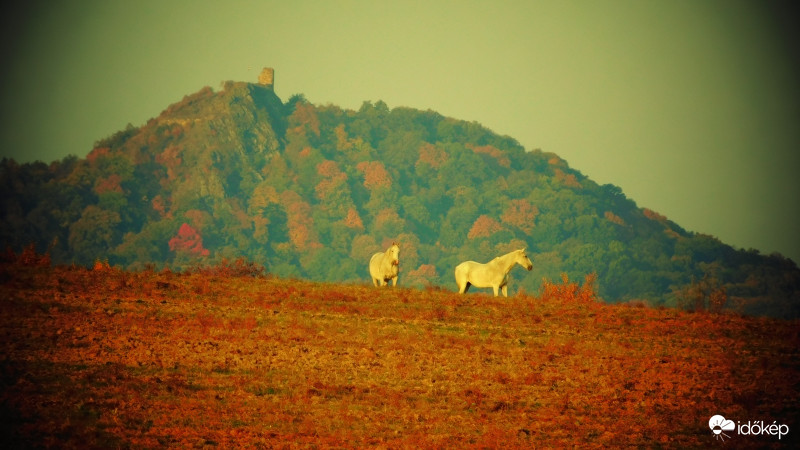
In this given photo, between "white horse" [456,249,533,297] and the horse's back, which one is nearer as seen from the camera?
"white horse" [456,249,533,297]

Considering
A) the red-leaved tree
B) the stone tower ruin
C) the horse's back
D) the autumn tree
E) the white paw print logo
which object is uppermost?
the stone tower ruin

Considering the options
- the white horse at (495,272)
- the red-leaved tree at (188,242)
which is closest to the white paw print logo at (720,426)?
the white horse at (495,272)

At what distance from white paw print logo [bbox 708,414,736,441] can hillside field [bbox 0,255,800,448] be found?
0.45 feet

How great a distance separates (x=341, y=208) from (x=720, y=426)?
137 metres

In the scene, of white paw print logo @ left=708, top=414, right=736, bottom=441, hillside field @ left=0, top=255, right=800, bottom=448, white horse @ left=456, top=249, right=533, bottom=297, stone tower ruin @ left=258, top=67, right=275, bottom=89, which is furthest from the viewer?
stone tower ruin @ left=258, top=67, right=275, bottom=89

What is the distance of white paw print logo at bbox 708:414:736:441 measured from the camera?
51.7ft

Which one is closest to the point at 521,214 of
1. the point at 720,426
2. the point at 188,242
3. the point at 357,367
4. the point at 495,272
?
the point at 188,242

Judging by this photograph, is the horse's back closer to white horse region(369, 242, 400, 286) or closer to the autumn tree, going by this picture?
white horse region(369, 242, 400, 286)

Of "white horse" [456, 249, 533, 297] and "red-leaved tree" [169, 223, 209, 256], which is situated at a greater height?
"red-leaved tree" [169, 223, 209, 256]

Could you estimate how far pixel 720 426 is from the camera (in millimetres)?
16188

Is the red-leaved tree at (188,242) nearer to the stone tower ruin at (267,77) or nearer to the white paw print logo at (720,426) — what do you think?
the stone tower ruin at (267,77)

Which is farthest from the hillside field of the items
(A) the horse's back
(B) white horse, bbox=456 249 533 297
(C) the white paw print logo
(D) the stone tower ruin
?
(D) the stone tower ruin

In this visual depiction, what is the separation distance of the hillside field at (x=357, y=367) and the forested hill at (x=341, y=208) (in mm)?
83083

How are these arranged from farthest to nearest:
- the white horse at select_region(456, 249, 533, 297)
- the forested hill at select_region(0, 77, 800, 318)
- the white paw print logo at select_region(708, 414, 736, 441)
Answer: the forested hill at select_region(0, 77, 800, 318) < the white horse at select_region(456, 249, 533, 297) < the white paw print logo at select_region(708, 414, 736, 441)
